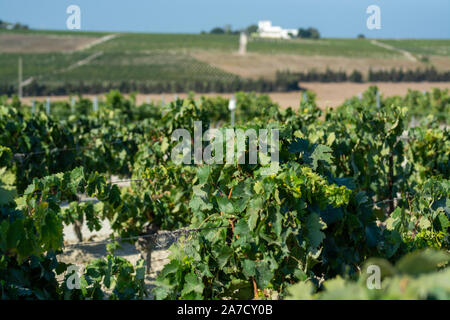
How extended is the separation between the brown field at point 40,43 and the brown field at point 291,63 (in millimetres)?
17230

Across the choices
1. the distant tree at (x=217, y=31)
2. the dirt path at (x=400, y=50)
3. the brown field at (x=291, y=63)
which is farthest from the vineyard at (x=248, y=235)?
the distant tree at (x=217, y=31)

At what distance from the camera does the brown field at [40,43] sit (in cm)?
6213

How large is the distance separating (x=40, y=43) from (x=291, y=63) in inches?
1315

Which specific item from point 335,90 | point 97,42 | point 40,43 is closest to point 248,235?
point 335,90

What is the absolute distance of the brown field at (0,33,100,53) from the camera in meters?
62.1

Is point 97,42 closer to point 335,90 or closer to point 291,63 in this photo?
point 291,63

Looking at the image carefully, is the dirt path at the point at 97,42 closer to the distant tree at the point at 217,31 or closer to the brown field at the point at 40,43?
the brown field at the point at 40,43

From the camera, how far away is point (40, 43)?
6594 cm

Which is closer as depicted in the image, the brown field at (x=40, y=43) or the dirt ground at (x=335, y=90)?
the dirt ground at (x=335, y=90)

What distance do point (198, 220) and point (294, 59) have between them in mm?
57212

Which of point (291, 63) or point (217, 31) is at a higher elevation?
point (217, 31)

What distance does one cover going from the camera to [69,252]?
611cm

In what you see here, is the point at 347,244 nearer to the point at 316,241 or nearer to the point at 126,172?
the point at 316,241

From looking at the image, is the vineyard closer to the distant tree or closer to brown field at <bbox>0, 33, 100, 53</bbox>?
brown field at <bbox>0, 33, 100, 53</bbox>
